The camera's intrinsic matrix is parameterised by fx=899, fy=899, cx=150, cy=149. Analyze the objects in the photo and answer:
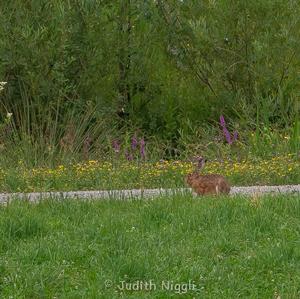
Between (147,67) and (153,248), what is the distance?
9.51 meters

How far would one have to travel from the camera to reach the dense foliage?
14.5 metres

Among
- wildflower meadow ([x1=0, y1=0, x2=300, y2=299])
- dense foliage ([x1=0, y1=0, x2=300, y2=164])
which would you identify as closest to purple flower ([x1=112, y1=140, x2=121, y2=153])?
wildflower meadow ([x1=0, y1=0, x2=300, y2=299])

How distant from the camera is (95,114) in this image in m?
14.4

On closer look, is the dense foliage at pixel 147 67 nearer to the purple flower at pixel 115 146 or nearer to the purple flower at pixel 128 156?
the purple flower at pixel 115 146

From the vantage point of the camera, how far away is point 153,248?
641 centimetres

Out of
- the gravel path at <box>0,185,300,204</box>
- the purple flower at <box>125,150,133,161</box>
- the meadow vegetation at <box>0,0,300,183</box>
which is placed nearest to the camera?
the gravel path at <box>0,185,300,204</box>

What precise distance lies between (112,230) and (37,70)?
814cm

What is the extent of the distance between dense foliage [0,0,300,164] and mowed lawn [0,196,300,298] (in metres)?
6.21

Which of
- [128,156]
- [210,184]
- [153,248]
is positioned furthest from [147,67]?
[153,248]

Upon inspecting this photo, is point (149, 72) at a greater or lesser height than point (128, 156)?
greater

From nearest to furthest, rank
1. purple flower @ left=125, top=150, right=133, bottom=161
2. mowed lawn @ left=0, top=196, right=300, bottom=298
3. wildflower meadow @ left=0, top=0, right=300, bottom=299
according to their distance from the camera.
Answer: mowed lawn @ left=0, top=196, right=300, bottom=298
wildflower meadow @ left=0, top=0, right=300, bottom=299
purple flower @ left=125, top=150, right=133, bottom=161

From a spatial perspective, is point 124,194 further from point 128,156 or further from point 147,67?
point 147,67

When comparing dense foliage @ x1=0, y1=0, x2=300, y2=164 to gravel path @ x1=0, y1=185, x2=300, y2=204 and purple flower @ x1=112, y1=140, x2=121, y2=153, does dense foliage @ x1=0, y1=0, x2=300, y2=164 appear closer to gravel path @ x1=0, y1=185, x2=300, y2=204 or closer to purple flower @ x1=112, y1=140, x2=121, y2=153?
purple flower @ x1=112, y1=140, x2=121, y2=153

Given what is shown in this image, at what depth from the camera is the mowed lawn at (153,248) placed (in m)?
5.71
